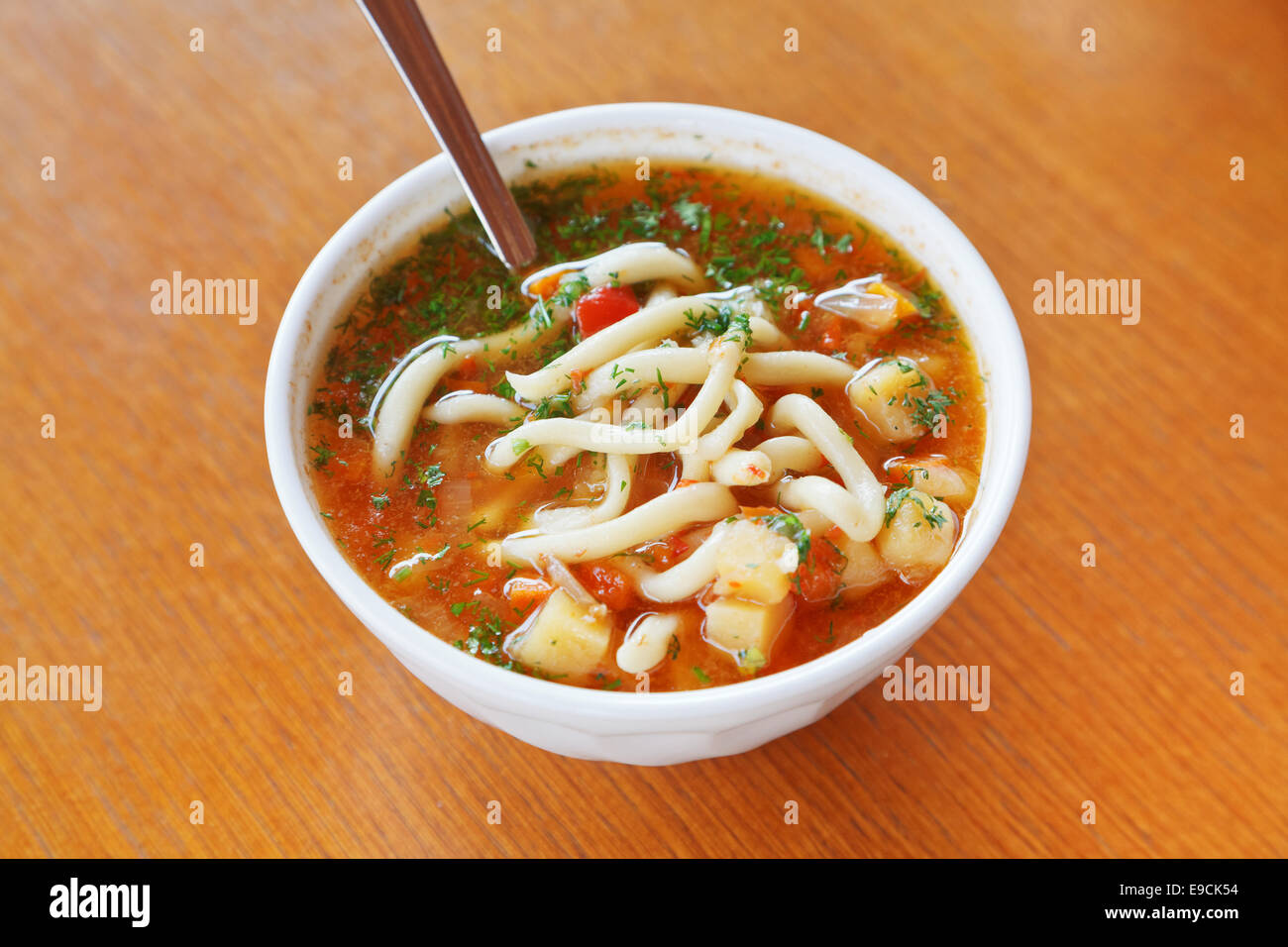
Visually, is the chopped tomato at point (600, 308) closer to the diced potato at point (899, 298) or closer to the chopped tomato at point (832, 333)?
the chopped tomato at point (832, 333)

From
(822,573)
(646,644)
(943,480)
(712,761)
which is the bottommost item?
(712,761)

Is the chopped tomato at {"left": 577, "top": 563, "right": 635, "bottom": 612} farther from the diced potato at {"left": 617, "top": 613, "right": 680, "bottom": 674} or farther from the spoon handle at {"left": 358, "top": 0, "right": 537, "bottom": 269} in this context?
the spoon handle at {"left": 358, "top": 0, "right": 537, "bottom": 269}

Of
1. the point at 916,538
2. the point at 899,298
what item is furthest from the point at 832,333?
the point at 916,538

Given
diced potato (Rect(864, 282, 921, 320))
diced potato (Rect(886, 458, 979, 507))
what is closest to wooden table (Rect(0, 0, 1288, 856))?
diced potato (Rect(886, 458, 979, 507))

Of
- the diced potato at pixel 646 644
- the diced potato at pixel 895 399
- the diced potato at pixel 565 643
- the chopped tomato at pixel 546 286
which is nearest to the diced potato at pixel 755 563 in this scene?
the diced potato at pixel 646 644

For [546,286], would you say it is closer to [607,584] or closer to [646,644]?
[607,584]

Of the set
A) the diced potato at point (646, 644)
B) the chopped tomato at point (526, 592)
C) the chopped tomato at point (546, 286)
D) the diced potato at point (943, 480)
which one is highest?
the chopped tomato at point (546, 286)

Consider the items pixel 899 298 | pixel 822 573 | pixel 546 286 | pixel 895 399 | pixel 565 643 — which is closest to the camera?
pixel 565 643

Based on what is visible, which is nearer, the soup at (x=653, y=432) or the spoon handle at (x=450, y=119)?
the soup at (x=653, y=432)
